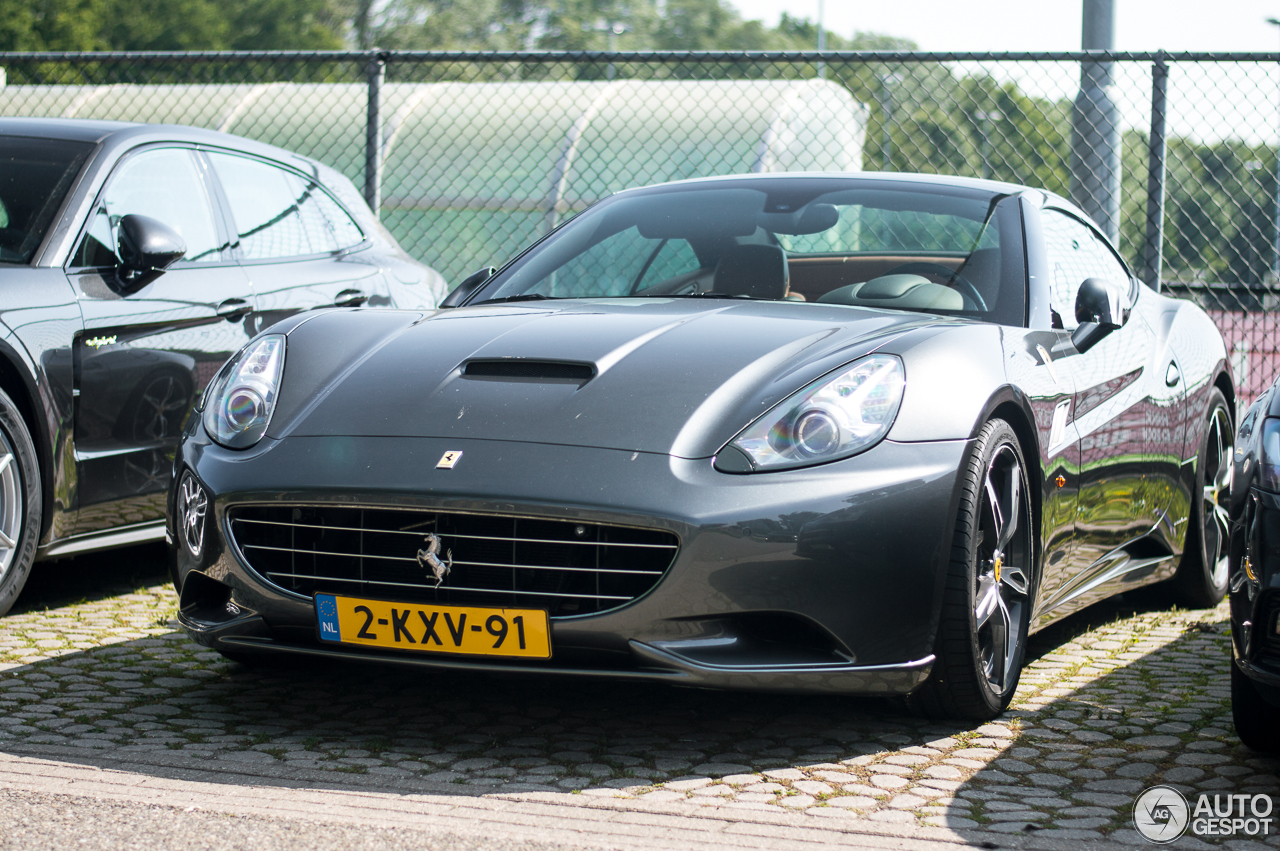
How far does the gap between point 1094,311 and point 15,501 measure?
10.6ft

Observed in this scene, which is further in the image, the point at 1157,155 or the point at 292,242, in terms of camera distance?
the point at 1157,155

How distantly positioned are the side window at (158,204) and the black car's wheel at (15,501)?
70cm

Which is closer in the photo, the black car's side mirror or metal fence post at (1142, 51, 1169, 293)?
the black car's side mirror

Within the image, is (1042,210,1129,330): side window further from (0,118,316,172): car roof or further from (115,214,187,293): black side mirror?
(0,118,316,172): car roof

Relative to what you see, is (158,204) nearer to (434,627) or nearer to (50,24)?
(434,627)

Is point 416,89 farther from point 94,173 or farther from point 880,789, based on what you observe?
point 880,789

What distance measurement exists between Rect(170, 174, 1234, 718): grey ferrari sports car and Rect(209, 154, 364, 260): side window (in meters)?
1.88

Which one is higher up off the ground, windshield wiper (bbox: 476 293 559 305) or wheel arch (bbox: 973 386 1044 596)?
windshield wiper (bbox: 476 293 559 305)

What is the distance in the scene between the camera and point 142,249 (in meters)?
4.91

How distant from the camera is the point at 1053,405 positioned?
3844 millimetres

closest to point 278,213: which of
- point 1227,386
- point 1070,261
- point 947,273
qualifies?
point 947,273

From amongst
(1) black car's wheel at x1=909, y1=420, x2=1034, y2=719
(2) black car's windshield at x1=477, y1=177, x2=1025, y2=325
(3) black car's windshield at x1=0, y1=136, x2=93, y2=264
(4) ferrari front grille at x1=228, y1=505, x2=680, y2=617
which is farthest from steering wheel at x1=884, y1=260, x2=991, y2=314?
(3) black car's windshield at x1=0, y1=136, x2=93, y2=264

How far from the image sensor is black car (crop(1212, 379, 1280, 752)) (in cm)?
287

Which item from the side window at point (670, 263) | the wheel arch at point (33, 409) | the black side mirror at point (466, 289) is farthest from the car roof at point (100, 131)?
the side window at point (670, 263)
